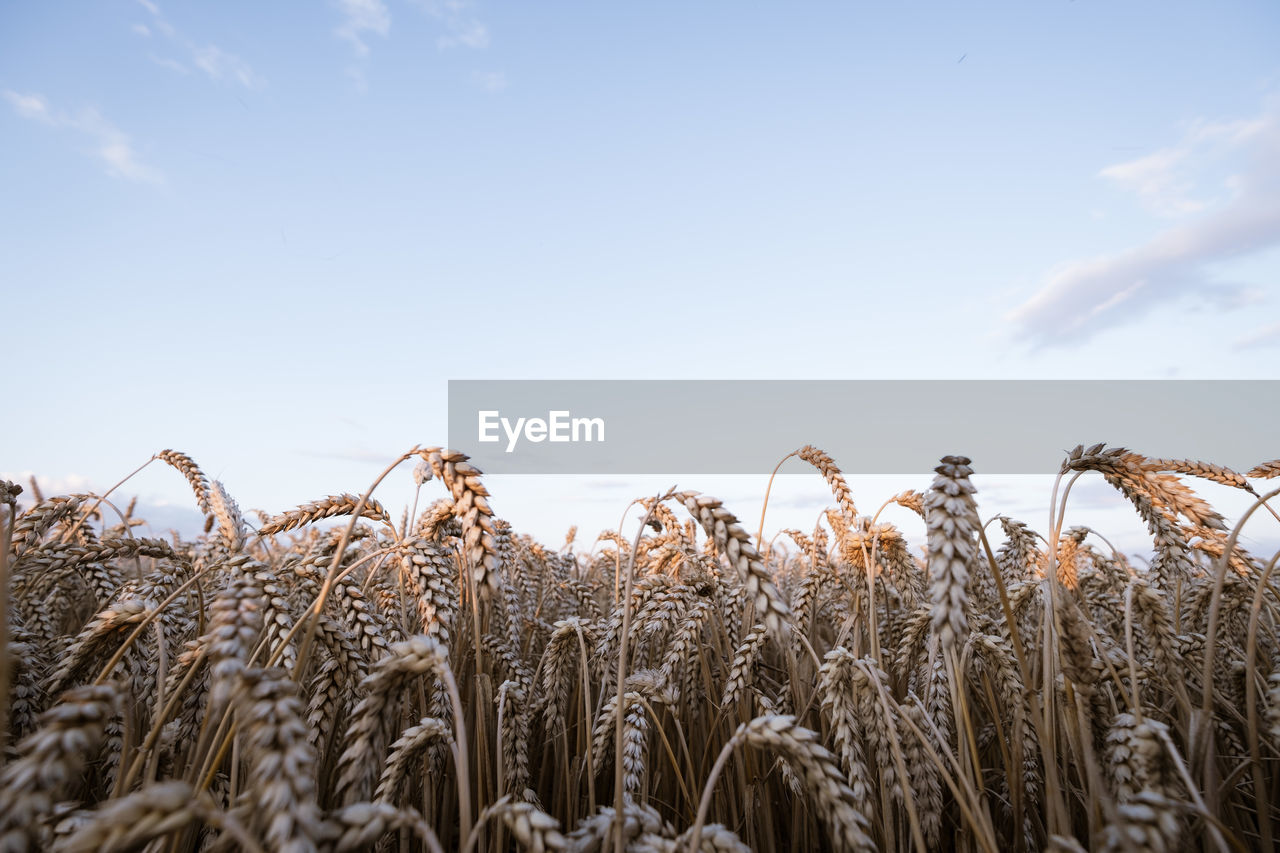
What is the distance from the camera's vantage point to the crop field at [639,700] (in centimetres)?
129

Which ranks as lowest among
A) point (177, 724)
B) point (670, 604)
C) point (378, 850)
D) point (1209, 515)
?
point (378, 850)

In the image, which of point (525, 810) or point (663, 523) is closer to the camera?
point (525, 810)

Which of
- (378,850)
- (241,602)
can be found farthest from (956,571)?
(378,850)

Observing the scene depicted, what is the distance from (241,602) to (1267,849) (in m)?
3.06

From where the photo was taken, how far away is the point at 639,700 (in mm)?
2387

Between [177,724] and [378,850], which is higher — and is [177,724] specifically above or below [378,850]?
above

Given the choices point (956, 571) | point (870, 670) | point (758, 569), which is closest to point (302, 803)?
point (758, 569)

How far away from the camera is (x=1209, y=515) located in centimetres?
209

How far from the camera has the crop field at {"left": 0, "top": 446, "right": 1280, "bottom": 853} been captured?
1285 mm

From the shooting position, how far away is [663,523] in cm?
450

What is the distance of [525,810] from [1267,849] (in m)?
2.33

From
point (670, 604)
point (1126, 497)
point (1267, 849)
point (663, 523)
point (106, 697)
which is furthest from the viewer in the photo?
point (663, 523)

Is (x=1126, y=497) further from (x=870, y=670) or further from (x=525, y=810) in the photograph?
(x=525, y=810)

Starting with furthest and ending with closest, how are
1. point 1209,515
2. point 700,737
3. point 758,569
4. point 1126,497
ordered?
point 700,737
point 1126,497
point 1209,515
point 758,569
